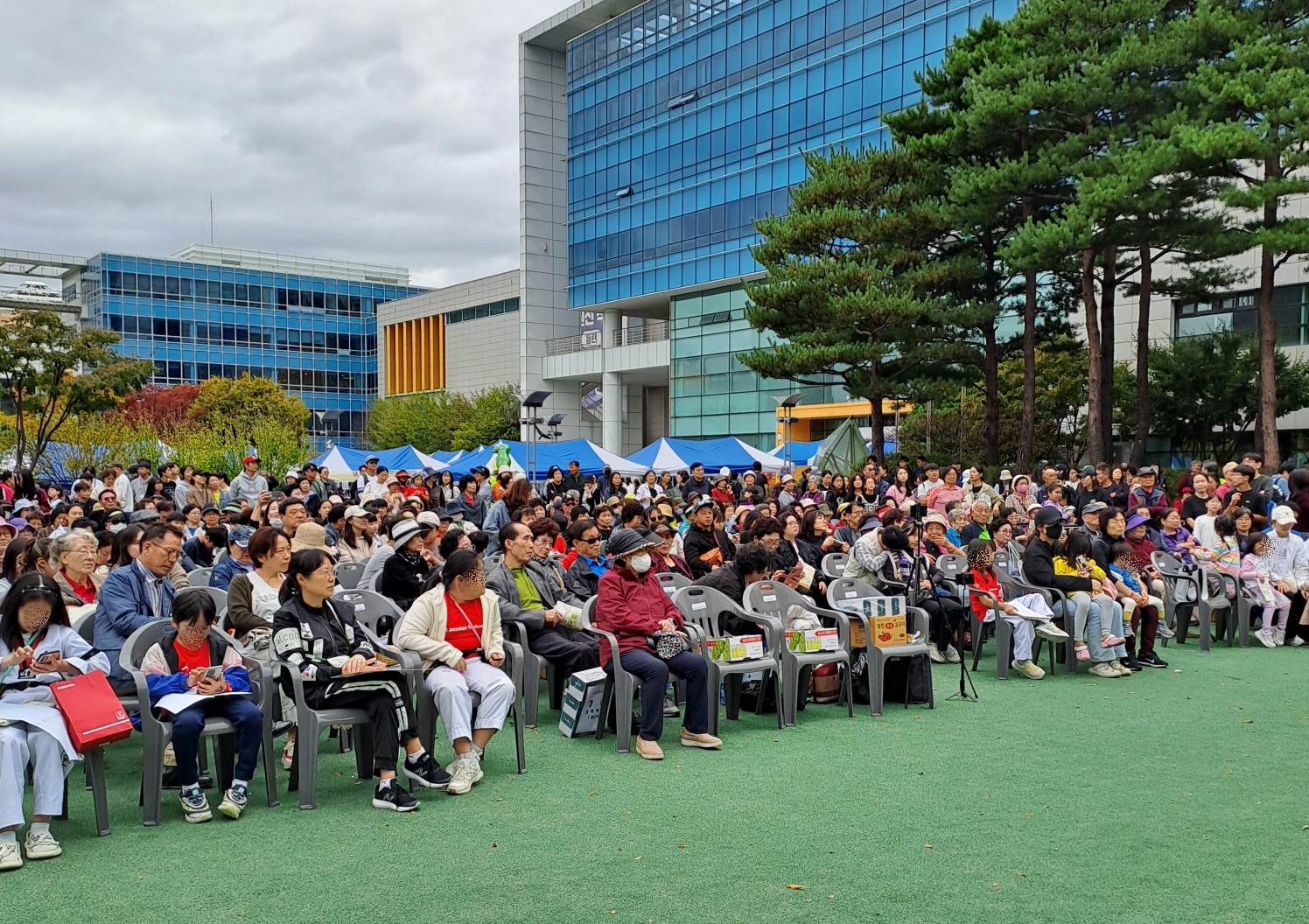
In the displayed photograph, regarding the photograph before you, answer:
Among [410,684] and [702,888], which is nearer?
[702,888]

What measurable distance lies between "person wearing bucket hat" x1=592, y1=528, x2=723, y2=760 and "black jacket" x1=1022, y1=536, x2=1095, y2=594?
3.54 meters

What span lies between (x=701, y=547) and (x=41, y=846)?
20.1 feet

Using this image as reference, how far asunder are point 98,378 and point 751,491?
19246 mm

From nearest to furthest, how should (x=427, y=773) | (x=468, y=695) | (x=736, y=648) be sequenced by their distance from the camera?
(x=427, y=773), (x=468, y=695), (x=736, y=648)

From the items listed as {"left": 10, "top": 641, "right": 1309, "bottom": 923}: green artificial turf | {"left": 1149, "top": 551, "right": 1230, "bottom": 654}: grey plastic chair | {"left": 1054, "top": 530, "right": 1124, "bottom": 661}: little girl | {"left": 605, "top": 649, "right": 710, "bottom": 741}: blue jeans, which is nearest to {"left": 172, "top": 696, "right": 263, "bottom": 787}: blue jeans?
{"left": 10, "top": 641, "right": 1309, "bottom": 923}: green artificial turf

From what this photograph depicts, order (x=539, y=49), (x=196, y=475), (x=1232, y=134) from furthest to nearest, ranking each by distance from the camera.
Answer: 1. (x=539, y=49)
2. (x=1232, y=134)
3. (x=196, y=475)

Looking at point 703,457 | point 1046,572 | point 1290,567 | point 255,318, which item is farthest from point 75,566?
point 255,318

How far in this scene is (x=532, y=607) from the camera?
7203mm

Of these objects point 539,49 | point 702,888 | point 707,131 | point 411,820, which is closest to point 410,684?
point 411,820

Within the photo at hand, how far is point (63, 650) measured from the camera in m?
5.18

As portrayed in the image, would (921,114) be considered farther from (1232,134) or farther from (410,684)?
(410,684)

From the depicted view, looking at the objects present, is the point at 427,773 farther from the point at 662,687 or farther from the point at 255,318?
the point at 255,318

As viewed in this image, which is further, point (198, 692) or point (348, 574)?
point (348, 574)

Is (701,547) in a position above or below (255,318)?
below
